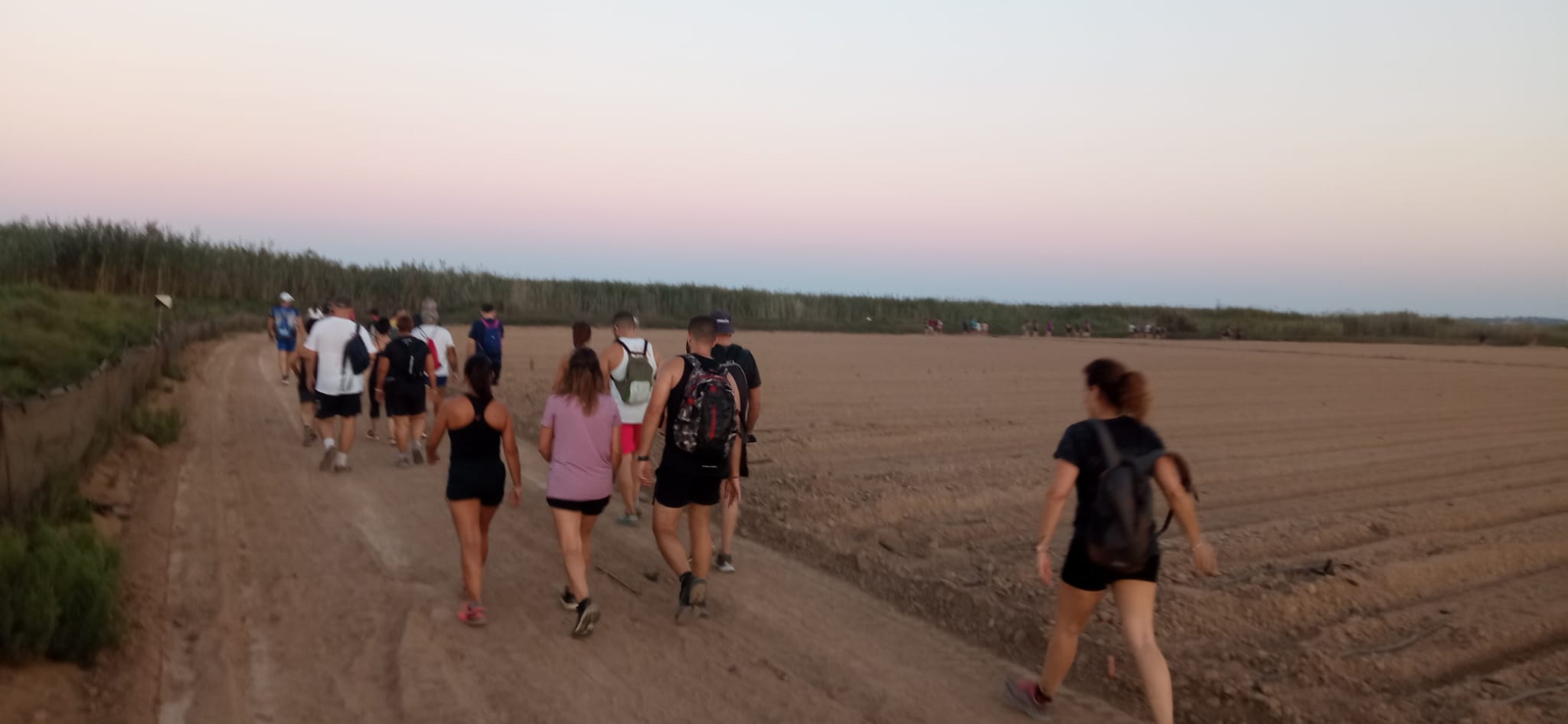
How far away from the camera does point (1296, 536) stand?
8094 mm

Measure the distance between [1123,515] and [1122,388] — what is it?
1.73ft

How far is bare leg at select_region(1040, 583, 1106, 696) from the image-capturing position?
4438 mm

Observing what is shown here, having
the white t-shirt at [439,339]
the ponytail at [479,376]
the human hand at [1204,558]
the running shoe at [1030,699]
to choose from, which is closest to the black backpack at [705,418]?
the ponytail at [479,376]

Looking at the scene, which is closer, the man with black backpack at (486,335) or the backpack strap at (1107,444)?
the backpack strap at (1107,444)

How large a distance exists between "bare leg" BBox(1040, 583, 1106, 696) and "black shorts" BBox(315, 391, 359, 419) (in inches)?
312

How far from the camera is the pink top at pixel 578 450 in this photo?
19.1 ft

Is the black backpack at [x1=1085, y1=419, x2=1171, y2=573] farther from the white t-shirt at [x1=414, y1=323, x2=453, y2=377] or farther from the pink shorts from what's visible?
the white t-shirt at [x1=414, y1=323, x2=453, y2=377]

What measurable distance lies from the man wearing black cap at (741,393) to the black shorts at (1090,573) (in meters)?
2.57

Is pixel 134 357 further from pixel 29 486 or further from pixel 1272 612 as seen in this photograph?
pixel 1272 612

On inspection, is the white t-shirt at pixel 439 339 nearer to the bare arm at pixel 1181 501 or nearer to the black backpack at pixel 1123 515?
the black backpack at pixel 1123 515

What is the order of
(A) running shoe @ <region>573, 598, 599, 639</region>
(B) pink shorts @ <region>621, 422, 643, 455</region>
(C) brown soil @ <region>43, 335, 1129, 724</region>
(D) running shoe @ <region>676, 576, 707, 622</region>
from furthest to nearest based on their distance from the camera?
(B) pink shorts @ <region>621, 422, 643, 455</region> → (D) running shoe @ <region>676, 576, 707, 622</region> → (A) running shoe @ <region>573, 598, 599, 639</region> → (C) brown soil @ <region>43, 335, 1129, 724</region>

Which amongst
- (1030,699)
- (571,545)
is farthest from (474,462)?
(1030,699)

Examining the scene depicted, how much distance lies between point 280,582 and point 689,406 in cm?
300

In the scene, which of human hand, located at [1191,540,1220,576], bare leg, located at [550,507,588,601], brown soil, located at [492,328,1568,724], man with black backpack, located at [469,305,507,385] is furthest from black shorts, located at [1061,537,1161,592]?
man with black backpack, located at [469,305,507,385]
